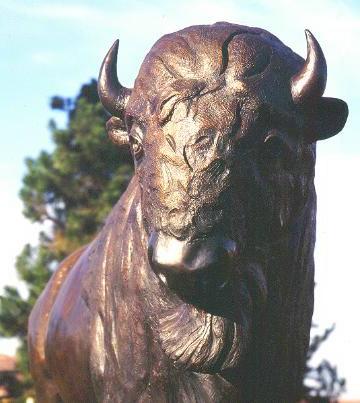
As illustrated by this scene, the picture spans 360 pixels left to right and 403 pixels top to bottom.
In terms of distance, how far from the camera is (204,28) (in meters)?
4.14

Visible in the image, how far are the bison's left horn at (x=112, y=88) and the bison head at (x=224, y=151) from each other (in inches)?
2.1

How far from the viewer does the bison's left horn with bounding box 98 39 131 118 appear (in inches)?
171

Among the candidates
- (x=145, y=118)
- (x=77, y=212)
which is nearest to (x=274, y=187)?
(x=145, y=118)

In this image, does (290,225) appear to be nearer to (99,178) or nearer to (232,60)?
(232,60)

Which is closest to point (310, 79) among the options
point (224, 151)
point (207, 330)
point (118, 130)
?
point (224, 151)

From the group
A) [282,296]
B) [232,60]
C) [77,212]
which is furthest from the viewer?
[77,212]

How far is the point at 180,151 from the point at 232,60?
1.57 feet

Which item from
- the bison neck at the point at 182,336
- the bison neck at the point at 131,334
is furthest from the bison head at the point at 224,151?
the bison neck at the point at 131,334

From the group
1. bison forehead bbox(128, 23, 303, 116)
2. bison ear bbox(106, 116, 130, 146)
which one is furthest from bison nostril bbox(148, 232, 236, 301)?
bison ear bbox(106, 116, 130, 146)

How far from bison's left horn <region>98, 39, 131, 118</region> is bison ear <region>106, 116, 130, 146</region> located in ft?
0.11

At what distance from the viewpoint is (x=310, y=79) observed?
158 inches

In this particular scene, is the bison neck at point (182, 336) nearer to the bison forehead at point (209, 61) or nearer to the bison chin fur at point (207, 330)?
the bison chin fur at point (207, 330)

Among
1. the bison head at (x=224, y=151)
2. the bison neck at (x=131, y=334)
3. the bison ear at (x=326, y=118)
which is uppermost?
the bison ear at (x=326, y=118)

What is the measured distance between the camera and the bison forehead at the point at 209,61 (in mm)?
3930
